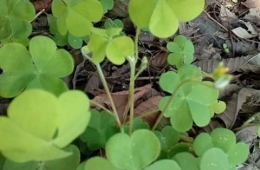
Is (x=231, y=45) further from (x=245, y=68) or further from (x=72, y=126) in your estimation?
(x=72, y=126)

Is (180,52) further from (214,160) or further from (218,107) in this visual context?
(214,160)

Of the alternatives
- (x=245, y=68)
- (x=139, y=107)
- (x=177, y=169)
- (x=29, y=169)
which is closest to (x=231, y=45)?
(x=245, y=68)

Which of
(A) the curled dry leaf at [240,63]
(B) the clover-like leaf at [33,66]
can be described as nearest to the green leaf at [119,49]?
(B) the clover-like leaf at [33,66]

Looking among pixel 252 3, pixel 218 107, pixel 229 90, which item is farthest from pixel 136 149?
pixel 252 3

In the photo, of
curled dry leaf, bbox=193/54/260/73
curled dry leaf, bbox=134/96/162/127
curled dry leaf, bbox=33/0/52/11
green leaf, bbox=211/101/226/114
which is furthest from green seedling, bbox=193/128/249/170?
curled dry leaf, bbox=33/0/52/11

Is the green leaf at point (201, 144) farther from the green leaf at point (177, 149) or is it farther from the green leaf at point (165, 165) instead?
the green leaf at point (165, 165)

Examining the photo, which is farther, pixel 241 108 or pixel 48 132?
pixel 241 108

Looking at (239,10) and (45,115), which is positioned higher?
(45,115)
